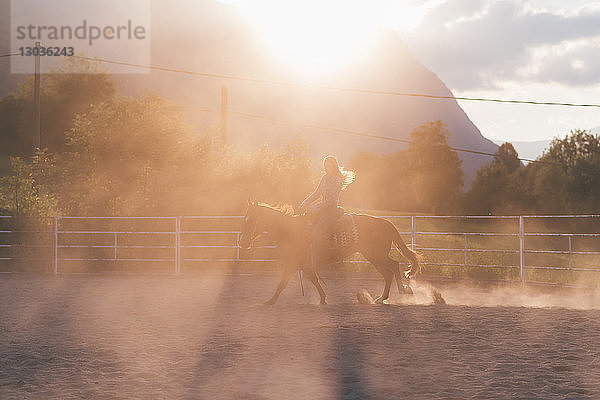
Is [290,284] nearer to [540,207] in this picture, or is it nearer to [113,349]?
[113,349]

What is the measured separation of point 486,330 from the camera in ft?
24.1

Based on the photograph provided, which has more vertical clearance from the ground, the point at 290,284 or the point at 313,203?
the point at 313,203

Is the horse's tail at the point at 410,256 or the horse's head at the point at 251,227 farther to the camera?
the horse's tail at the point at 410,256

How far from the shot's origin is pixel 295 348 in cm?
628

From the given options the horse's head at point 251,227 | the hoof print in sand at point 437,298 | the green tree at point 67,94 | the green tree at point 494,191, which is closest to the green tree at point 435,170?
the green tree at point 494,191

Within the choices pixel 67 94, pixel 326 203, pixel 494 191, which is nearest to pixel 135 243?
pixel 326 203

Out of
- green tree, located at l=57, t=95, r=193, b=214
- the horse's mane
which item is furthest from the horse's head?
green tree, located at l=57, t=95, r=193, b=214

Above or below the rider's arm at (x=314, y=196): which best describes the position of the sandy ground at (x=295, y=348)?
below

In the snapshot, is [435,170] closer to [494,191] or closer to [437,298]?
[494,191]

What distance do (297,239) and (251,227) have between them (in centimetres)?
76

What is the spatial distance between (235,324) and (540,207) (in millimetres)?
55632

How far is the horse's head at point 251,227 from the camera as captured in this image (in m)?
9.41

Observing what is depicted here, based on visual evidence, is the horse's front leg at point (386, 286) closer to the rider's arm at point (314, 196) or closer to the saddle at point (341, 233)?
the saddle at point (341, 233)

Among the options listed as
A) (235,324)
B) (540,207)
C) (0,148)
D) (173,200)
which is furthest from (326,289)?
(0,148)
